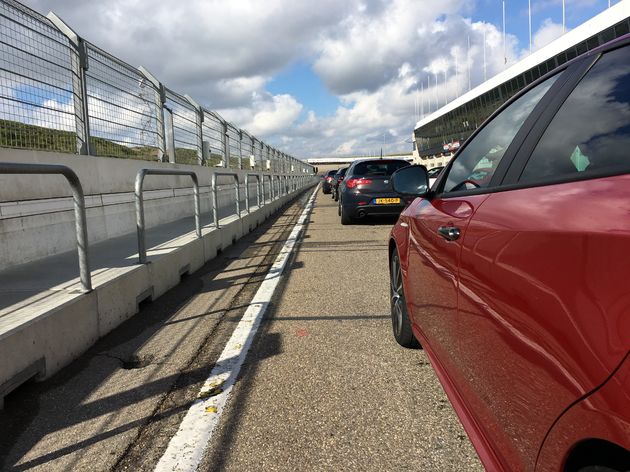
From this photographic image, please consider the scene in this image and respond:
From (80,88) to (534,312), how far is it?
23.8ft

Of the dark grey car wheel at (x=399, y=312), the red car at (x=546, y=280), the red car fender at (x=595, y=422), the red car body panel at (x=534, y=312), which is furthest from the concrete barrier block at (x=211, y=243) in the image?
the red car fender at (x=595, y=422)

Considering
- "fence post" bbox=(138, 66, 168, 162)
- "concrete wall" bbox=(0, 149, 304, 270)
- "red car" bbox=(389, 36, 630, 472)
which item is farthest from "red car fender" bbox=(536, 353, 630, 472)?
"fence post" bbox=(138, 66, 168, 162)

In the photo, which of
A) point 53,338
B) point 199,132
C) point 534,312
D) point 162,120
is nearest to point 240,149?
point 199,132

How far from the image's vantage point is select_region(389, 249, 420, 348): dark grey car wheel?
Result: 3.58 m

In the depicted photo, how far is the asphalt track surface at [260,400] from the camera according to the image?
2.42 meters

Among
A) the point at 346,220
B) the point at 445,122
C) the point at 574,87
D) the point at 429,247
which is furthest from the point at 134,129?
the point at 445,122

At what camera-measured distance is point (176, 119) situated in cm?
Result: 1132

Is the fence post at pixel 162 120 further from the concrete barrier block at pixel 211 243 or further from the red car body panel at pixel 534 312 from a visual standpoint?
the red car body panel at pixel 534 312

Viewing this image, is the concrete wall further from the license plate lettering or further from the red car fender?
the red car fender

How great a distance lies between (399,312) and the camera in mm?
3727

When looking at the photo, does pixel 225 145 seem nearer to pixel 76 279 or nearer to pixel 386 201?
pixel 386 201

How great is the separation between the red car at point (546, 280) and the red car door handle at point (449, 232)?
0.01 meters

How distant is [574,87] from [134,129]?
8.54m

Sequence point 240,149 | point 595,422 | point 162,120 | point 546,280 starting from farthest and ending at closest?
1. point 240,149
2. point 162,120
3. point 546,280
4. point 595,422
